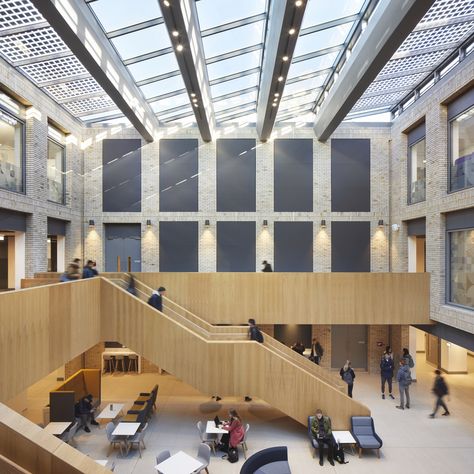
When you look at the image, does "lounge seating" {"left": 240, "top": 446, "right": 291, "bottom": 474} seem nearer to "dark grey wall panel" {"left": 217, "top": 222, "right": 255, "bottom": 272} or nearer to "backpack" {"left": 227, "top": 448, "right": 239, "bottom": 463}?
"backpack" {"left": 227, "top": 448, "right": 239, "bottom": 463}

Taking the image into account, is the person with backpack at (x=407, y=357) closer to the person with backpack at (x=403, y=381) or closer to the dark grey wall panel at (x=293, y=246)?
the person with backpack at (x=403, y=381)

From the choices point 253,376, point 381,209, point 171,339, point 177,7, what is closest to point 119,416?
point 171,339

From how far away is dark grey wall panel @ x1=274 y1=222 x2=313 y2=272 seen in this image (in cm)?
1659

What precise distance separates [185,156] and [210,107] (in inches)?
130

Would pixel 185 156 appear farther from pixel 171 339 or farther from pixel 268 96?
pixel 171 339

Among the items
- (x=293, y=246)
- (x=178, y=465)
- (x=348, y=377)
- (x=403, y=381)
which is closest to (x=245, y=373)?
(x=178, y=465)

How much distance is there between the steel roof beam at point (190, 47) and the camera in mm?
7507

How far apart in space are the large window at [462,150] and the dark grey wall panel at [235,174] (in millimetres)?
7888

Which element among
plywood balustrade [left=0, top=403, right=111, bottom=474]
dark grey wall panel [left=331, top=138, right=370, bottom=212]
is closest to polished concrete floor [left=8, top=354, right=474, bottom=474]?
plywood balustrade [left=0, top=403, right=111, bottom=474]

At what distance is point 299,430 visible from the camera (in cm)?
1102

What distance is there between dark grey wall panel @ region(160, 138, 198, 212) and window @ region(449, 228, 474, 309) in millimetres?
10217

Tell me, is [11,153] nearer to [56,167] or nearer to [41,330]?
[56,167]

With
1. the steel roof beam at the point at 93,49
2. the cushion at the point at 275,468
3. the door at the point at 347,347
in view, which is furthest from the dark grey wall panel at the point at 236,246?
the cushion at the point at 275,468

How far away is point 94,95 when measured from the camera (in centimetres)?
1338
